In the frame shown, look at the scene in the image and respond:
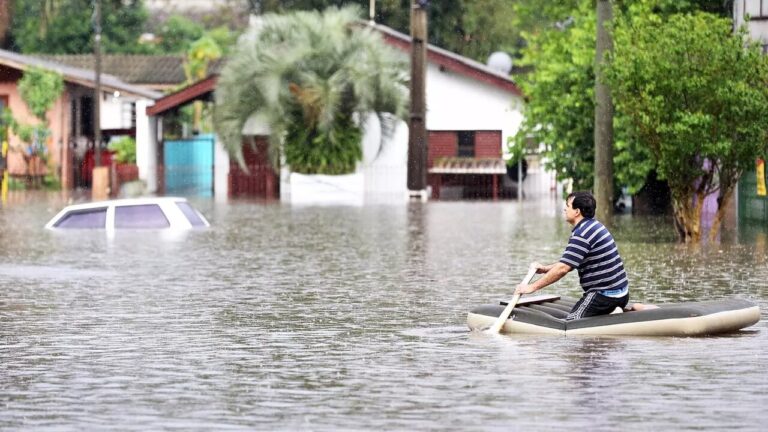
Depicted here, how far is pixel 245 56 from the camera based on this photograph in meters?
62.6

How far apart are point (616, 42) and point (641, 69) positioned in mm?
1826

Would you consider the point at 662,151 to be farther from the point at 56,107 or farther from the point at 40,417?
the point at 56,107

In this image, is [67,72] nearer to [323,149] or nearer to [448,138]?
[323,149]

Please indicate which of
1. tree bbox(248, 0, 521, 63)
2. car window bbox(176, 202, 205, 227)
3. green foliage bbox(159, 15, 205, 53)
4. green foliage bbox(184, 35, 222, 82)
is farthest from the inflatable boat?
green foliage bbox(159, 15, 205, 53)

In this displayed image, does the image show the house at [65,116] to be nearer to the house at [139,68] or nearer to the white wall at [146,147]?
the white wall at [146,147]

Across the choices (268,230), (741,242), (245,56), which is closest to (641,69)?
(741,242)

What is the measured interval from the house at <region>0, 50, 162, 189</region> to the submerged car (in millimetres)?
31411

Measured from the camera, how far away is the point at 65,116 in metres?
70.1

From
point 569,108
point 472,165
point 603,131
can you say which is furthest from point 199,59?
point 603,131

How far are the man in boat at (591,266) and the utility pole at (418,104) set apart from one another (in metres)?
42.5

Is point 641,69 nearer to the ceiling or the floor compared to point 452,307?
nearer to the ceiling

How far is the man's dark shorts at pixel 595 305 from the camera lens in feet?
52.6

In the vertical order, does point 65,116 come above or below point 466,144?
above

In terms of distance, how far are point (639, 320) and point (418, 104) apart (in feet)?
145
